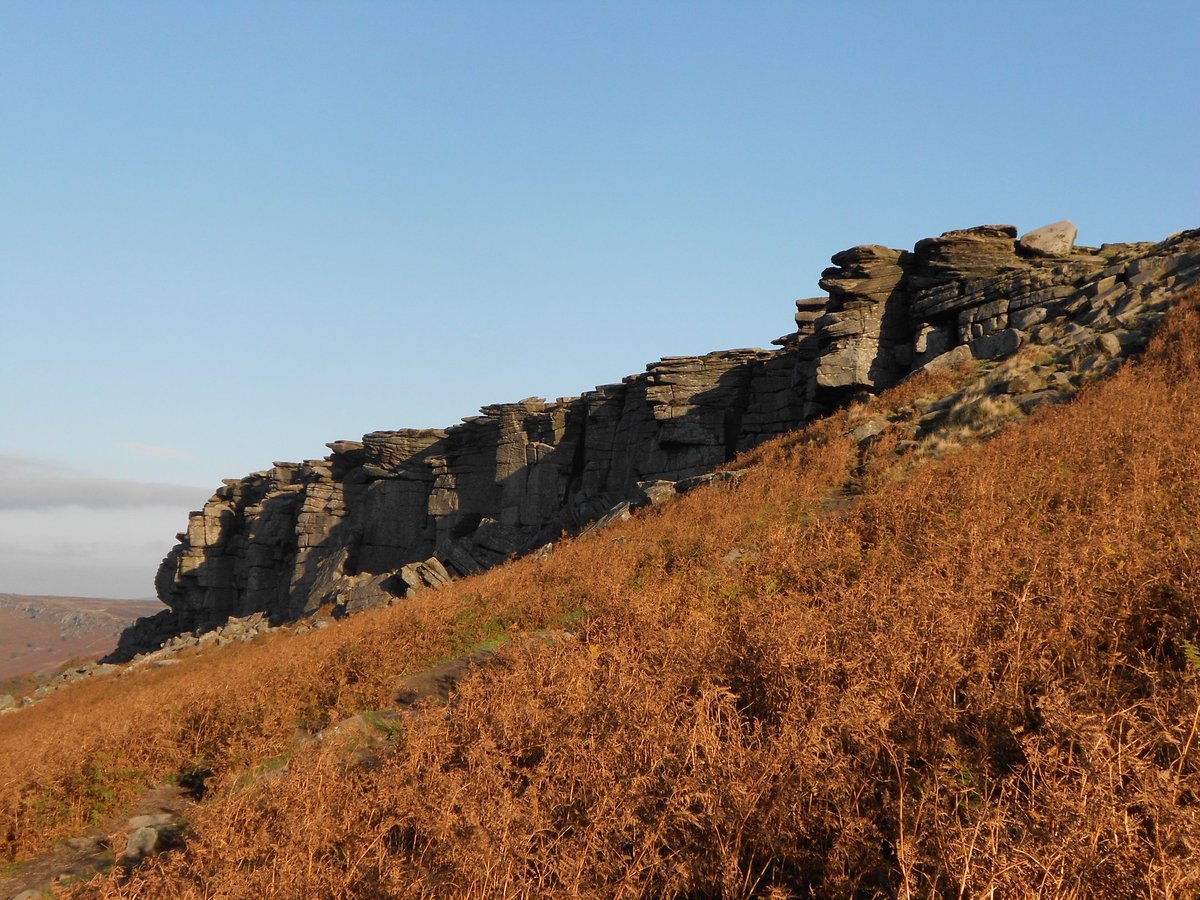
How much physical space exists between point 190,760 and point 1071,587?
960cm

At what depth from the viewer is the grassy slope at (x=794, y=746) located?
12.3 ft

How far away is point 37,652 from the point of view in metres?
178

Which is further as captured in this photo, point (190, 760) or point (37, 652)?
point (37, 652)

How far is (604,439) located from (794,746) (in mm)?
42405

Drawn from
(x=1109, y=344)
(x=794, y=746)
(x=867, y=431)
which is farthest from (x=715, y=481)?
(x=794, y=746)

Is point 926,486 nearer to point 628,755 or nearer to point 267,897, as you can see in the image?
point 628,755

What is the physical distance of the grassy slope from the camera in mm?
3751

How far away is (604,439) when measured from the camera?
154ft

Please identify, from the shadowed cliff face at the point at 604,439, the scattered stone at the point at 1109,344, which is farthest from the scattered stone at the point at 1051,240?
the scattered stone at the point at 1109,344

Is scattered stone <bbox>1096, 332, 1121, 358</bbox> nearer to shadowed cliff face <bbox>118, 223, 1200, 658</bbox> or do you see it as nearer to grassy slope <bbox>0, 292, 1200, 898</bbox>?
shadowed cliff face <bbox>118, 223, 1200, 658</bbox>

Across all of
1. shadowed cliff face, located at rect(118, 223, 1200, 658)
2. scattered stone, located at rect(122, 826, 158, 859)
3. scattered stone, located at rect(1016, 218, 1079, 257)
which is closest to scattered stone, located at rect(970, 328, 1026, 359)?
shadowed cliff face, located at rect(118, 223, 1200, 658)

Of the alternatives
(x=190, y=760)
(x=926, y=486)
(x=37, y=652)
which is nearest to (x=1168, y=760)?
(x=926, y=486)

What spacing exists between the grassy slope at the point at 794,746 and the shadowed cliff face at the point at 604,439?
47.5 feet

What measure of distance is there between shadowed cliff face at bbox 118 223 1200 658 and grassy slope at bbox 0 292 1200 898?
14464mm
